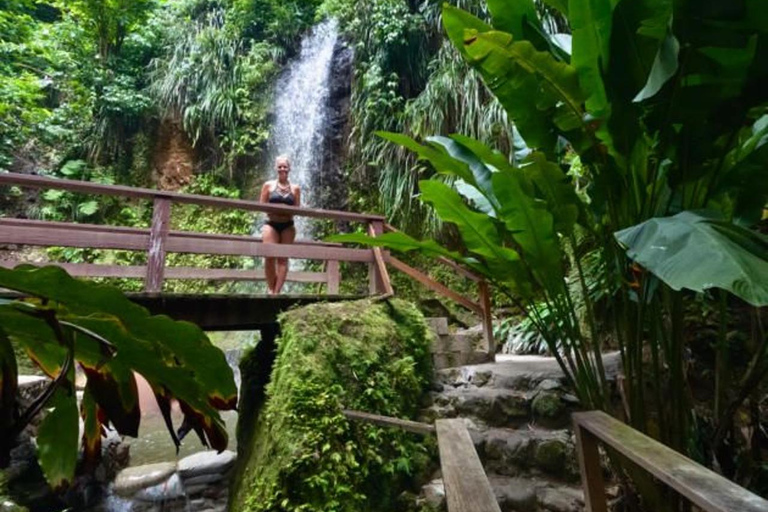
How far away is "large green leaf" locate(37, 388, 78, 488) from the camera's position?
0.68m

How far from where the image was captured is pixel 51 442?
0.68 metres

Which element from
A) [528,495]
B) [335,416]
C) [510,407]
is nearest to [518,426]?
[510,407]

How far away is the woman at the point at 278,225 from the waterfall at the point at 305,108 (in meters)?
4.00

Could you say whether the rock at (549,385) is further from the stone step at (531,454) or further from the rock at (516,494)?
the rock at (516,494)

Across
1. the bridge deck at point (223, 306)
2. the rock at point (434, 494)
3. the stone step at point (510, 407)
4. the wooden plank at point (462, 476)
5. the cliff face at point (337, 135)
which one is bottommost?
the rock at point (434, 494)

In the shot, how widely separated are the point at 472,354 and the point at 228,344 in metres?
4.80

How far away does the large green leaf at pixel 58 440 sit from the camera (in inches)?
26.6

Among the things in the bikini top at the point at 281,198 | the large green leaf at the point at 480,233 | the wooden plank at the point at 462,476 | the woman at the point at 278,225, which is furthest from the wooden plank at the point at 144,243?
the wooden plank at the point at 462,476

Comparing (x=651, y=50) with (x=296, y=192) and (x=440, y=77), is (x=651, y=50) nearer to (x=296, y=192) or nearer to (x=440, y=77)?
(x=296, y=192)

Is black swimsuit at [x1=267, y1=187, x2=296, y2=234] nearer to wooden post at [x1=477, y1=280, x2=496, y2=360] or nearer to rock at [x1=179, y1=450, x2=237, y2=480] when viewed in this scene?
wooden post at [x1=477, y1=280, x2=496, y2=360]

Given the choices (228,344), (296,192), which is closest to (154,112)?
(228,344)

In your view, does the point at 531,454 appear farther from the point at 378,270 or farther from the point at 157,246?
the point at 157,246

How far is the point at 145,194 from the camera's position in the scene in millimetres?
3158

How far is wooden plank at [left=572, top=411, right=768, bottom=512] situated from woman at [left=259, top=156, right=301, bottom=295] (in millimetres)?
3002
